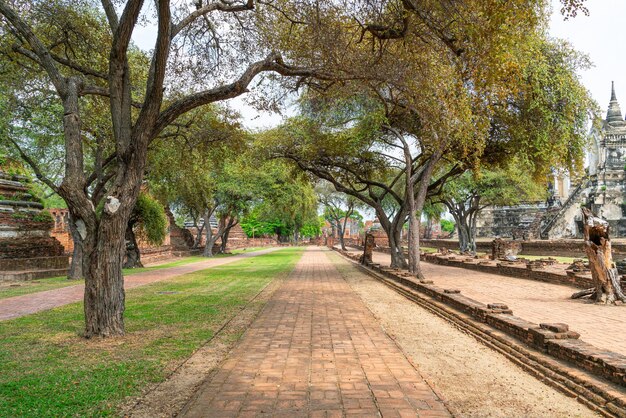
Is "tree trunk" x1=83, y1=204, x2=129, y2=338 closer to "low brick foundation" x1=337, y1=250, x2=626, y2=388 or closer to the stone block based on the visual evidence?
"low brick foundation" x1=337, y1=250, x2=626, y2=388

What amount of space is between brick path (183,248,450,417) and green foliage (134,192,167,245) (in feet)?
45.3

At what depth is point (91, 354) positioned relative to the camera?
219 inches

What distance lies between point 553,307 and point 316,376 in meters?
6.13

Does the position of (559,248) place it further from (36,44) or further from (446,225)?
(446,225)

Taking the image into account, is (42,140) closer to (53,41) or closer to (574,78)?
(53,41)

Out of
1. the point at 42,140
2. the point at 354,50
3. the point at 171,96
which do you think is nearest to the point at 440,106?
the point at 354,50

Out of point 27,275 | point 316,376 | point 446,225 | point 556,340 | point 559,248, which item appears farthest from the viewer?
point 446,225

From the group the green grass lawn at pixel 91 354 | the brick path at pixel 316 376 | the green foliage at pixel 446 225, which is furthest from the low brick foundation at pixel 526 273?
the green foliage at pixel 446 225

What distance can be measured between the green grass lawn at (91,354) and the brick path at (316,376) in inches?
28.7

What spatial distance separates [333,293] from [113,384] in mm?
7879

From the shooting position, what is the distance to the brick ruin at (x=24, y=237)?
15.2m

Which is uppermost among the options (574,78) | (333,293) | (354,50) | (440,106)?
(574,78)

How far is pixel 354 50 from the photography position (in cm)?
904

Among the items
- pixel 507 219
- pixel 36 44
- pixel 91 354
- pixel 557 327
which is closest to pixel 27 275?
pixel 36 44
